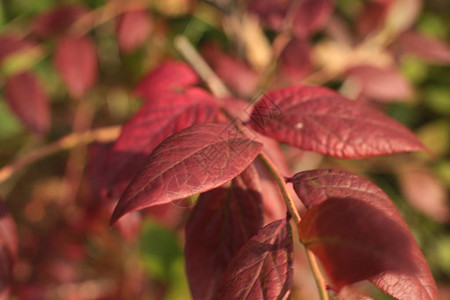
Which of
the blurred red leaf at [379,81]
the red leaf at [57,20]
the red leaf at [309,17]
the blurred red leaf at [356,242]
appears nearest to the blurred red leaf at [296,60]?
the red leaf at [309,17]

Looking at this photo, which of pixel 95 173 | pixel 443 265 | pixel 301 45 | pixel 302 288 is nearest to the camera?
pixel 95 173

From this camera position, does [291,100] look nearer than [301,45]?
Yes

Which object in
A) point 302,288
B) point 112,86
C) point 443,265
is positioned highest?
point 112,86

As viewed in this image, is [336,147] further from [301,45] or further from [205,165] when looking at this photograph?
[301,45]

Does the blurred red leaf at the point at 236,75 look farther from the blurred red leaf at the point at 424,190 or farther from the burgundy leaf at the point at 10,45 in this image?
the blurred red leaf at the point at 424,190

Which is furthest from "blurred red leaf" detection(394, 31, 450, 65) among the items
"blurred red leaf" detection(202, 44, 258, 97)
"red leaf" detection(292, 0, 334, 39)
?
"blurred red leaf" detection(202, 44, 258, 97)

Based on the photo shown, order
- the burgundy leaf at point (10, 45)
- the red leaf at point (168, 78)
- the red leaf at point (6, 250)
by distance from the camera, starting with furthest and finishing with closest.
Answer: the burgundy leaf at point (10, 45) → the red leaf at point (168, 78) → the red leaf at point (6, 250)

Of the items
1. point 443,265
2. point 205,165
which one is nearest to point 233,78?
point 205,165
